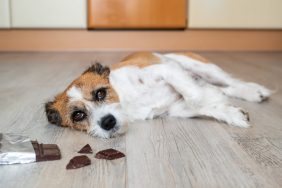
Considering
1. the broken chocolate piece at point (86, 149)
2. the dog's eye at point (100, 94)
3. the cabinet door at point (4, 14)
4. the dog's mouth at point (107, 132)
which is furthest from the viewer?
the cabinet door at point (4, 14)

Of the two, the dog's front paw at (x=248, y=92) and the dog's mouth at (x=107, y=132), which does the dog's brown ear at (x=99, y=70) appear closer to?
the dog's mouth at (x=107, y=132)

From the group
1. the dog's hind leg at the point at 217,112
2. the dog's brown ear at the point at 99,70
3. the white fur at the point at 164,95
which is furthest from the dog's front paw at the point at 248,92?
the dog's brown ear at the point at 99,70

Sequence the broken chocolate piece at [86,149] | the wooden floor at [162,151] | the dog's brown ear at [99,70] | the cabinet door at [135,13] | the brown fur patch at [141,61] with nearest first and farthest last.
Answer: the wooden floor at [162,151], the broken chocolate piece at [86,149], the dog's brown ear at [99,70], the brown fur patch at [141,61], the cabinet door at [135,13]

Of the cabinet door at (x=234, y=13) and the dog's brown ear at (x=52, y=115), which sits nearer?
the dog's brown ear at (x=52, y=115)

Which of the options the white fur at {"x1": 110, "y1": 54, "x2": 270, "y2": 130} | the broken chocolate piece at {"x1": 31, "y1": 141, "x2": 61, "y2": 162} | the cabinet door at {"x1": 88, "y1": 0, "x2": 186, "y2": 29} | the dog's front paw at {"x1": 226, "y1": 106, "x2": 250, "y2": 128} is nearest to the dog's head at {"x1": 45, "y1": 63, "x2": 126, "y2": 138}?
the white fur at {"x1": 110, "y1": 54, "x2": 270, "y2": 130}

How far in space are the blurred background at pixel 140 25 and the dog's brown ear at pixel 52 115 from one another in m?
2.56

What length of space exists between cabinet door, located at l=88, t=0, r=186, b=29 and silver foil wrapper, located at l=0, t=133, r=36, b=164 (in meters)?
2.90

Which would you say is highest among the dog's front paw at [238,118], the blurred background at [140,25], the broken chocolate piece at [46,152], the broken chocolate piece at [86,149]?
the blurred background at [140,25]

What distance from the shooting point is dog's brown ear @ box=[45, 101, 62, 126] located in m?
1.79

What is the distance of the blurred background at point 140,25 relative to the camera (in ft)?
13.9

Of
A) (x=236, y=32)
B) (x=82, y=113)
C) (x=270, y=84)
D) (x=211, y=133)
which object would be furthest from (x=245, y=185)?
(x=236, y=32)

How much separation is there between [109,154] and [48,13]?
10.1ft

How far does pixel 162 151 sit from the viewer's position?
1481 millimetres

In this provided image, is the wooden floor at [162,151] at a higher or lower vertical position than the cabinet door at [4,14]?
lower
